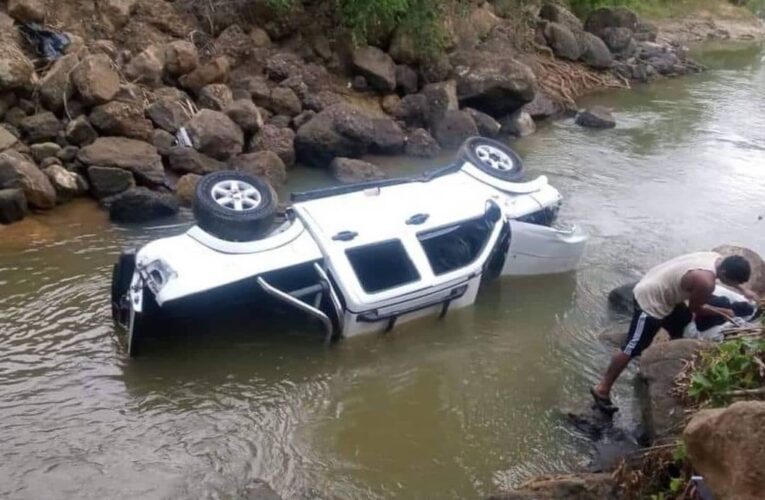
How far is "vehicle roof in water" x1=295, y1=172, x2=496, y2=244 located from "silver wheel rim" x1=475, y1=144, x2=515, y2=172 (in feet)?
2.47

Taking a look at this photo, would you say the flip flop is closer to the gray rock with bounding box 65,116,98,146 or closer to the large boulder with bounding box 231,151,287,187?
Answer: the large boulder with bounding box 231,151,287,187

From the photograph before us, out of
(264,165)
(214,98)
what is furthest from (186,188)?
(214,98)

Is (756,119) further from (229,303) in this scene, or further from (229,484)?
(229,484)

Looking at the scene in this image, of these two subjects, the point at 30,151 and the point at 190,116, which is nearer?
the point at 30,151

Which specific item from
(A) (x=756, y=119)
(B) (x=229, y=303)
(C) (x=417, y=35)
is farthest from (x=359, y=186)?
(A) (x=756, y=119)

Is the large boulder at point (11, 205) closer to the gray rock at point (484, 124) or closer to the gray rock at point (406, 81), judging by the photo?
the gray rock at point (406, 81)

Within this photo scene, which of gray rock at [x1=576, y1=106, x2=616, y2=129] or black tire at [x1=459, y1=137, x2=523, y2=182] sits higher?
black tire at [x1=459, y1=137, x2=523, y2=182]

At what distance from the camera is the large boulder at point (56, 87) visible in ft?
40.4

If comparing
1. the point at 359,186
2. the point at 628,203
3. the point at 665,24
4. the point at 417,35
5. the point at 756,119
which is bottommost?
the point at 665,24

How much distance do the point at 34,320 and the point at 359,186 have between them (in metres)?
3.45

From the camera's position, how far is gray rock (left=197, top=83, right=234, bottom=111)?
1384cm

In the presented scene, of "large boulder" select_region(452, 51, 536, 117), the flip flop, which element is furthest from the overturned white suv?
"large boulder" select_region(452, 51, 536, 117)

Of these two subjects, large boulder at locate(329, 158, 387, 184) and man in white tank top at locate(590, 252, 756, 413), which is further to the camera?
large boulder at locate(329, 158, 387, 184)

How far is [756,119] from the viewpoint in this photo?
782 inches
